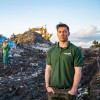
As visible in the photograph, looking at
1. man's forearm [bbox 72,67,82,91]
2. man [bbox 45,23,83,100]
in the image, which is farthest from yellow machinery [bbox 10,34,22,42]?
man's forearm [bbox 72,67,82,91]

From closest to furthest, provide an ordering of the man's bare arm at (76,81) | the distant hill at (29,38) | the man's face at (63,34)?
the man's bare arm at (76,81) < the man's face at (63,34) < the distant hill at (29,38)

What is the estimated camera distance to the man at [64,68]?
449 cm

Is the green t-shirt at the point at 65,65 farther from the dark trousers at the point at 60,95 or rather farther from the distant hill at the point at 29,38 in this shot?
the distant hill at the point at 29,38

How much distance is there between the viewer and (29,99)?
11.0 metres

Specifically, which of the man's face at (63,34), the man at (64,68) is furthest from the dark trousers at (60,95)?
the man's face at (63,34)

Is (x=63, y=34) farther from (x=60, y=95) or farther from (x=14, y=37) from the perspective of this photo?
(x=14, y=37)

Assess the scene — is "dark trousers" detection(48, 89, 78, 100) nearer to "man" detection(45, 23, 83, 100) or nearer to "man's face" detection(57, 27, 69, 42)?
"man" detection(45, 23, 83, 100)

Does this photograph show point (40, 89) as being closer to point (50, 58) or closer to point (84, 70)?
point (84, 70)

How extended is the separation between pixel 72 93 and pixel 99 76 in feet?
28.6

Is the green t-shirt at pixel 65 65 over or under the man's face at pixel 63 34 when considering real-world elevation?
under

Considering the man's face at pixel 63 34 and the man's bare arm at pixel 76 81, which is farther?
the man's face at pixel 63 34

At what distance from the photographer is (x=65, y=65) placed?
4.53 meters

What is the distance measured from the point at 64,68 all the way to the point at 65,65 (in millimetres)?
46

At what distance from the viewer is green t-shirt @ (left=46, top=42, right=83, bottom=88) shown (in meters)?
4.50
